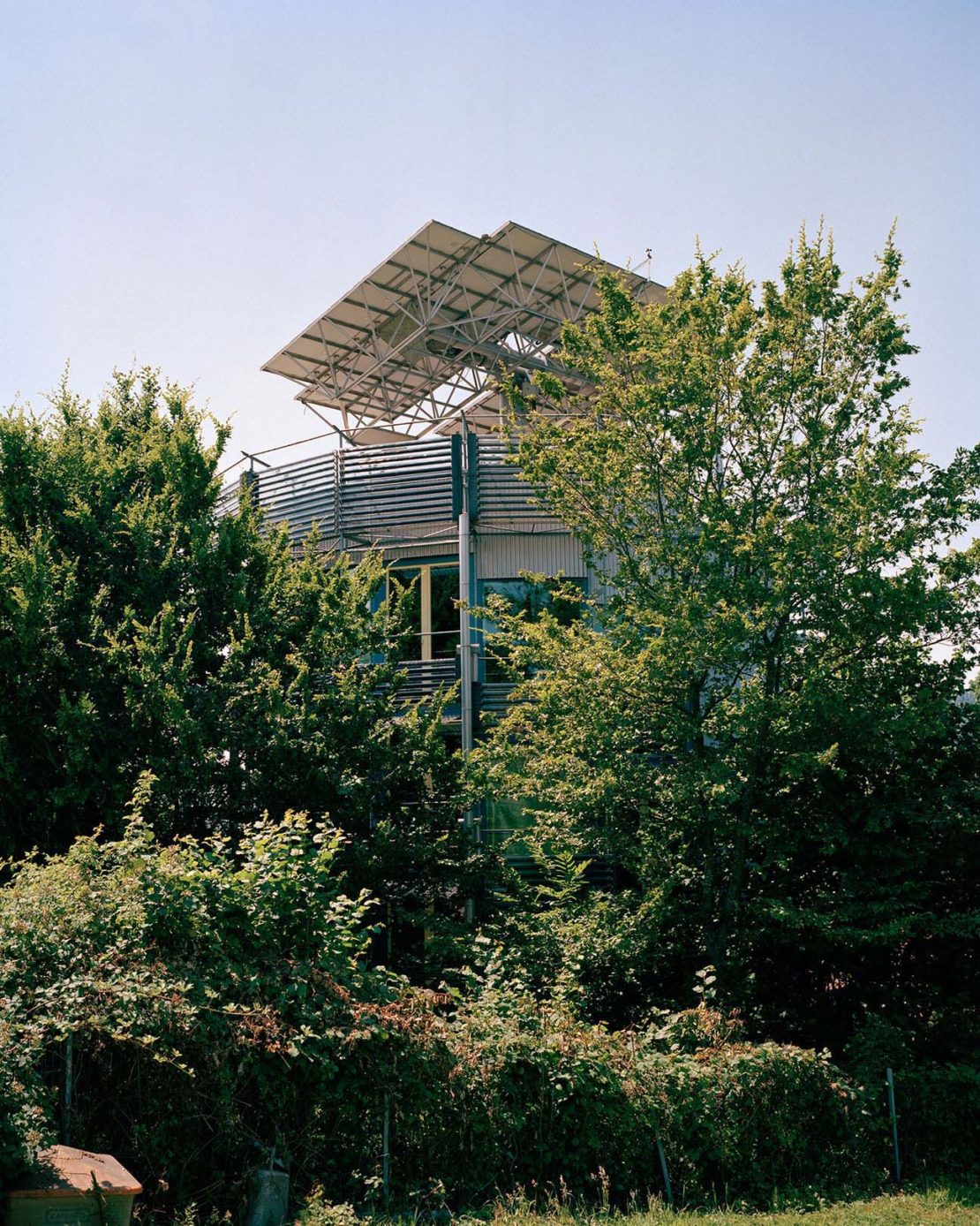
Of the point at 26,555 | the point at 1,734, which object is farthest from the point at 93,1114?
the point at 26,555

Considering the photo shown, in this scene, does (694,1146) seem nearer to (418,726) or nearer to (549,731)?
(549,731)

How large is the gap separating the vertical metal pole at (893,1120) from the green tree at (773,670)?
64.3 inches

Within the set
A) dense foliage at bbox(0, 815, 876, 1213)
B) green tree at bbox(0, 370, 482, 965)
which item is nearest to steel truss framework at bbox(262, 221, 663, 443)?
green tree at bbox(0, 370, 482, 965)

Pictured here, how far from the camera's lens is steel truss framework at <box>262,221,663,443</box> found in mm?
21000

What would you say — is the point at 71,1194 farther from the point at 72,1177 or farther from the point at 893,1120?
the point at 893,1120

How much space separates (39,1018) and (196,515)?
9.27 m

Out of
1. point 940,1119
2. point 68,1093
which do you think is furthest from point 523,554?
point 68,1093

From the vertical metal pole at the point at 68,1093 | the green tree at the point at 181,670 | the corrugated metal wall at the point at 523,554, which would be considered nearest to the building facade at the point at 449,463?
the corrugated metal wall at the point at 523,554

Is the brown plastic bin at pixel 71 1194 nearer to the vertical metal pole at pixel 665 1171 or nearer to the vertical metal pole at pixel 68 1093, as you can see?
the vertical metal pole at pixel 68 1093

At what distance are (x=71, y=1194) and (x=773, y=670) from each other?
10.2 metres

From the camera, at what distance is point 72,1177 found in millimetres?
6996

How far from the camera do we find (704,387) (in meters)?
14.2

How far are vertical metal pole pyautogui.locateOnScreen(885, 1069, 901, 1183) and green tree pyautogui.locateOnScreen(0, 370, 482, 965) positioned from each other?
6095mm

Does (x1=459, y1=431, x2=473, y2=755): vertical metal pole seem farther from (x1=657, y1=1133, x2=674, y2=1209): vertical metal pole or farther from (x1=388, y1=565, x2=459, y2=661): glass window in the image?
(x1=657, y1=1133, x2=674, y2=1209): vertical metal pole
